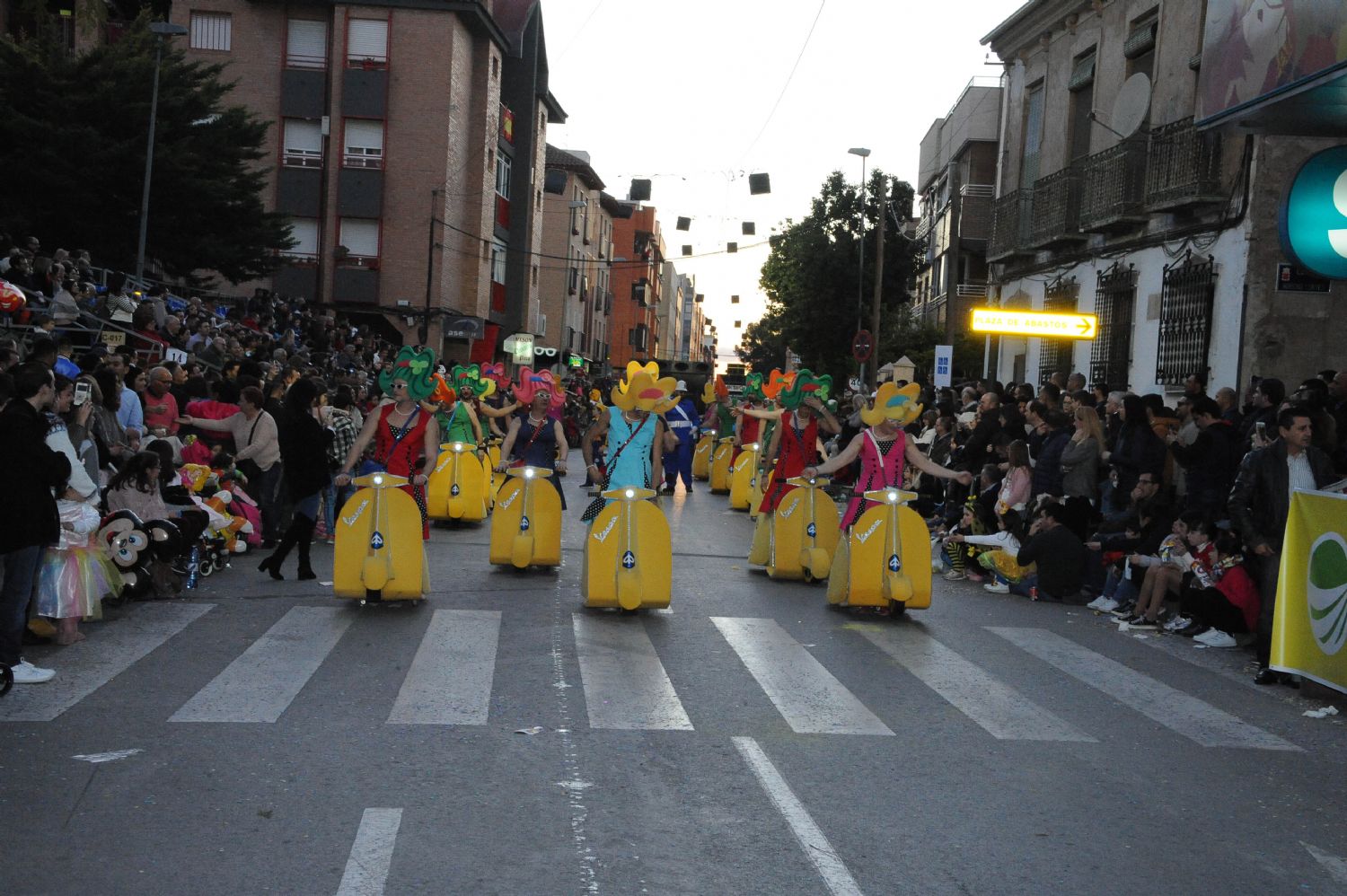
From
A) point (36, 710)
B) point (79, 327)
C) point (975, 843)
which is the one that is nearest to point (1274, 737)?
point (975, 843)

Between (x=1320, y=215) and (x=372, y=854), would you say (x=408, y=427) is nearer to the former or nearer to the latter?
(x=372, y=854)

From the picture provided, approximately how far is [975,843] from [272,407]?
39.4ft

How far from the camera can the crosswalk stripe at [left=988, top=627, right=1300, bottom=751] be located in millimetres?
8422

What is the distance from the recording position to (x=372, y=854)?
17.8ft

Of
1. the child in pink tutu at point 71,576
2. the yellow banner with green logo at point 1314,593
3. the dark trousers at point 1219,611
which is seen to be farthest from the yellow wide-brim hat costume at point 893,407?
the child in pink tutu at point 71,576

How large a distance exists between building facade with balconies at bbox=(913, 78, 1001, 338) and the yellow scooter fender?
5677mm

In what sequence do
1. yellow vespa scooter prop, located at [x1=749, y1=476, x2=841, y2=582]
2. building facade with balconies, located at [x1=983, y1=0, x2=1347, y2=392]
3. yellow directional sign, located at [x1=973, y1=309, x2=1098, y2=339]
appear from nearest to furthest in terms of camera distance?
yellow vespa scooter prop, located at [x1=749, y1=476, x2=841, y2=582] < building facade with balconies, located at [x1=983, y1=0, x2=1347, y2=392] < yellow directional sign, located at [x1=973, y1=309, x2=1098, y2=339]

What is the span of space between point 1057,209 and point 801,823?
22329mm

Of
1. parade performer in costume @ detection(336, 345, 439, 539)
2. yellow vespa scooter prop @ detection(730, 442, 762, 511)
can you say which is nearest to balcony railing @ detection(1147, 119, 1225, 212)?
yellow vespa scooter prop @ detection(730, 442, 762, 511)

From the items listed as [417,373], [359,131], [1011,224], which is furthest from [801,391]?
[359,131]

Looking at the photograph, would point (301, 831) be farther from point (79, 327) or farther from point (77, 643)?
point (79, 327)

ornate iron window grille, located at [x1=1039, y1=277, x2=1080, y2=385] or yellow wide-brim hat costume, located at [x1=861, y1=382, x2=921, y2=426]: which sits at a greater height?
ornate iron window grille, located at [x1=1039, y1=277, x2=1080, y2=385]

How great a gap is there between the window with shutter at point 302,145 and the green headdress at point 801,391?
34423mm

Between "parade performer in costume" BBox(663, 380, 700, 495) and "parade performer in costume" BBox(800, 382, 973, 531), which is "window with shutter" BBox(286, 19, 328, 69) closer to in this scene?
"parade performer in costume" BBox(663, 380, 700, 495)
